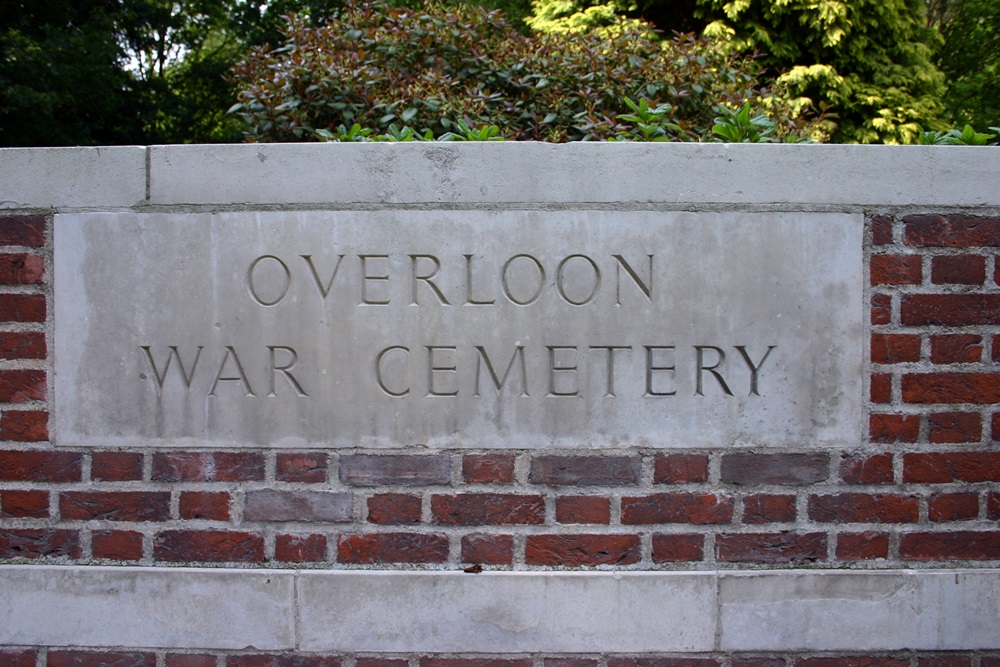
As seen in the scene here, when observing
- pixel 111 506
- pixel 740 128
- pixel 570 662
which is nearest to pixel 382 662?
pixel 570 662

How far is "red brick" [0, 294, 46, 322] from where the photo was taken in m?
2.33

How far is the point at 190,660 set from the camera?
2320 millimetres

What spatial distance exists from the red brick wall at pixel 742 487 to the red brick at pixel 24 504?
415mm

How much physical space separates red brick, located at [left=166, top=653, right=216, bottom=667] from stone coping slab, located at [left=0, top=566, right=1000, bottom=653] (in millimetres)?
179

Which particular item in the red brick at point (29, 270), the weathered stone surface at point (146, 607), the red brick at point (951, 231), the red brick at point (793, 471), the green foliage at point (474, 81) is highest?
the green foliage at point (474, 81)

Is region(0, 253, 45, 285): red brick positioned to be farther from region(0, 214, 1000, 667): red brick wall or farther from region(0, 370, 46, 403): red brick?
region(0, 214, 1000, 667): red brick wall

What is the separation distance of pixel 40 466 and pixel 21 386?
0.24 m

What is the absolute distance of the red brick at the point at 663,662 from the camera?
2.29m

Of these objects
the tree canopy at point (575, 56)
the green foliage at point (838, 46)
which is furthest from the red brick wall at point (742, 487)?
the green foliage at point (838, 46)

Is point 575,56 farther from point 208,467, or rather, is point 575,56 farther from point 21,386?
point 21,386

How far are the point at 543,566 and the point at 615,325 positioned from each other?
724 millimetres

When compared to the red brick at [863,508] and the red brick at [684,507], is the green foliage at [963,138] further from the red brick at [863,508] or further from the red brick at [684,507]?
the red brick at [684,507]

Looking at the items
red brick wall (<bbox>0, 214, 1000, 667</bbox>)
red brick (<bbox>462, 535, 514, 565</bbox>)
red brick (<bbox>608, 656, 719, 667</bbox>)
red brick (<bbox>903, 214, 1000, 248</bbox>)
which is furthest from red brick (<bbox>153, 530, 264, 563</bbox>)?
red brick (<bbox>903, 214, 1000, 248</bbox>)

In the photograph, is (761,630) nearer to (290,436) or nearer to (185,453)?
(290,436)
